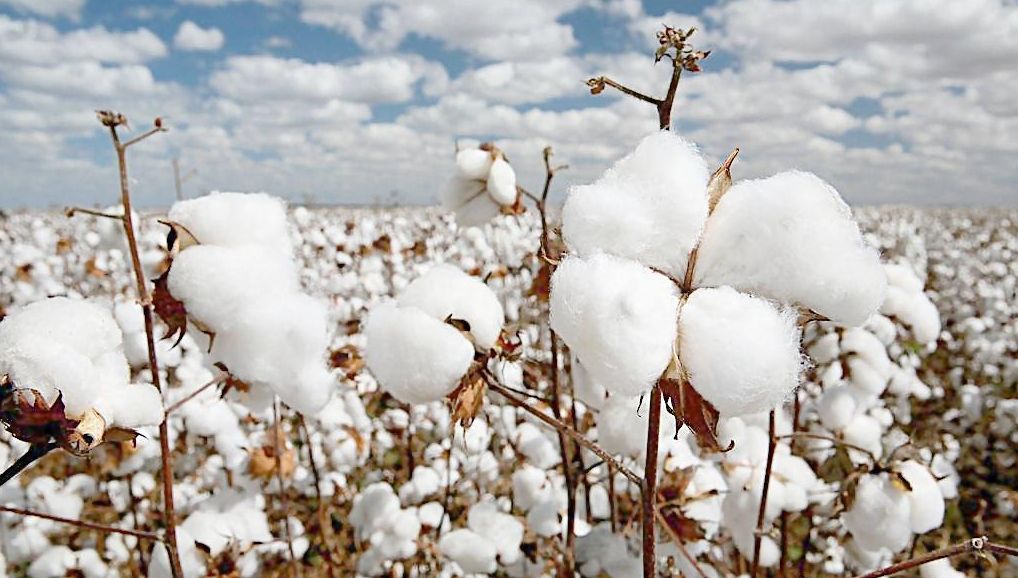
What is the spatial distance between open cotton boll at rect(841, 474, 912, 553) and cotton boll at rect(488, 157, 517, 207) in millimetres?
1084

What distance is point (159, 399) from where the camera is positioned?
1.06 m

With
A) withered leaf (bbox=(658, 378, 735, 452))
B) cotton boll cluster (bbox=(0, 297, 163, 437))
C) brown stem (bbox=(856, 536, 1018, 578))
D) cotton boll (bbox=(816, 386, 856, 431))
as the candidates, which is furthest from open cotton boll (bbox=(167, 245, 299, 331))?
cotton boll (bbox=(816, 386, 856, 431))

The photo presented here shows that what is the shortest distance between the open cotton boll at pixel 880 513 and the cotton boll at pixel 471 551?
95cm

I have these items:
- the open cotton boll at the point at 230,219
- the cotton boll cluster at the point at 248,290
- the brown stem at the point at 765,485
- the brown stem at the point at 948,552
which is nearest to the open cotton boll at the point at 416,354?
the cotton boll cluster at the point at 248,290

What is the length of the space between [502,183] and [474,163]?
97 mm

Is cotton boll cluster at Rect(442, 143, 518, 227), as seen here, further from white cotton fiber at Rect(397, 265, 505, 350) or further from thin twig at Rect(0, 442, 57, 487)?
thin twig at Rect(0, 442, 57, 487)

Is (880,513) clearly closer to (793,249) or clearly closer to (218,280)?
(793,249)

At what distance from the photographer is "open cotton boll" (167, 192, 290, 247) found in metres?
1.18

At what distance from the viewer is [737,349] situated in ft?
2.47

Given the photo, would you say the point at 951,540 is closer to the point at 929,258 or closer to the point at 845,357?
the point at 845,357

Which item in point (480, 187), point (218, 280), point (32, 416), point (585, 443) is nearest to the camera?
point (32, 416)

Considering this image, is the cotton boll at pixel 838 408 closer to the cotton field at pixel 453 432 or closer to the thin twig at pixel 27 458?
the cotton field at pixel 453 432

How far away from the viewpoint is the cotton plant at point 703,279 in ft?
2.52

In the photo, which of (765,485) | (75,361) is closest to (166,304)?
(75,361)
